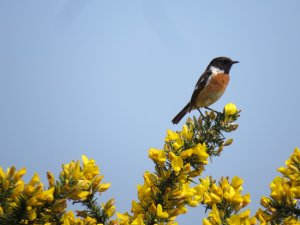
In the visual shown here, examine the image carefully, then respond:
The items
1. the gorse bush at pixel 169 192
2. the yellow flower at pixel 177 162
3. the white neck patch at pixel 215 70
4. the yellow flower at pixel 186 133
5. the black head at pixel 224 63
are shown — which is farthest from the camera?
the black head at pixel 224 63

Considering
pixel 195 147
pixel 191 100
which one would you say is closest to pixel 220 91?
pixel 191 100

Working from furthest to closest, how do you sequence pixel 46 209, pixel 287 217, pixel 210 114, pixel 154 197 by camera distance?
pixel 210 114 → pixel 287 217 → pixel 154 197 → pixel 46 209

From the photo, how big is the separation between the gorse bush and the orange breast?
428cm

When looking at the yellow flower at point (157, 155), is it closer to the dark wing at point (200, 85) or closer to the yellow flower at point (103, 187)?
the yellow flower at point (103, 187)

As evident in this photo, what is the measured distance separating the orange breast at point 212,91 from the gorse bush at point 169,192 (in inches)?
169

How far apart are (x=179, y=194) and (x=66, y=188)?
34.0 inches

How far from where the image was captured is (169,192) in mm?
2887

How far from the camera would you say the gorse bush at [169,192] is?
2.42m

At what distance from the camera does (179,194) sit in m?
2.86

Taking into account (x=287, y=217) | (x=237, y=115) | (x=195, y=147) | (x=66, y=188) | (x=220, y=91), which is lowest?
(x=287, y=217)

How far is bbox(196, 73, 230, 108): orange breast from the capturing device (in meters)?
7.84

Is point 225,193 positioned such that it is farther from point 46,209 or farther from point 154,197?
point 46,209

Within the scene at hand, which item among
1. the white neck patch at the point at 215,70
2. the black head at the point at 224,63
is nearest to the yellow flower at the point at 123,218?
the white neck patch at the point at 215,70

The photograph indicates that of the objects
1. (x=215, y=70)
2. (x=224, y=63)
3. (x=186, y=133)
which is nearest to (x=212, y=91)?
(x=215, y=70)
